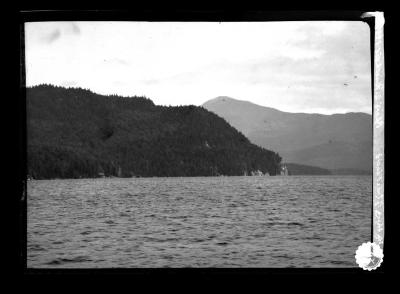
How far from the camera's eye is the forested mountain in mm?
130875

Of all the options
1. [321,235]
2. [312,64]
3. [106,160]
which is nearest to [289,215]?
[321,235]

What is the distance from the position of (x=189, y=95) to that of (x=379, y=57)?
16469cm

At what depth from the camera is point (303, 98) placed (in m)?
172

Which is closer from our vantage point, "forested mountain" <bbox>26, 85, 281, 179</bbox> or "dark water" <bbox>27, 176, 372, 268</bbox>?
"dark water" <bbox>27, 176, 372, 268</bbox>

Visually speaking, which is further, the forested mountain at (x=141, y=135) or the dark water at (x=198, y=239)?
the forested mountain at (x=141, y=135)

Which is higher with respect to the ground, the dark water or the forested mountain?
the forested mountain

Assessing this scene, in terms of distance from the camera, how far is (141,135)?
138 meters

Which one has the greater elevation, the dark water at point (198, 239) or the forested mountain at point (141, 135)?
the forested mountain at point (141, 135)

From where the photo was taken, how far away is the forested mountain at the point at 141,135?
429 feet

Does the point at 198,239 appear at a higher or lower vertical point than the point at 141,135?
lower

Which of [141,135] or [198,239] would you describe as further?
[141,135]

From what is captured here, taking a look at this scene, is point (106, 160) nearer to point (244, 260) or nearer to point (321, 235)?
point (321, 235)
